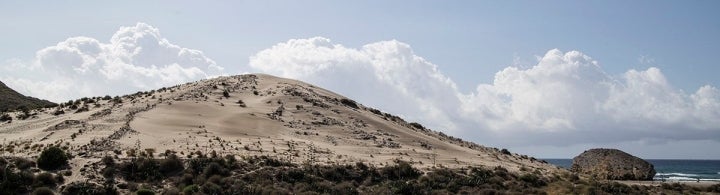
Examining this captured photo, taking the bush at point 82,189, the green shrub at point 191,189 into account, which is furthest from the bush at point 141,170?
the green shrub at point 191,189

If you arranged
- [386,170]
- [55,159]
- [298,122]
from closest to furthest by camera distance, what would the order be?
[55,159] < [386,170] < [298,122]

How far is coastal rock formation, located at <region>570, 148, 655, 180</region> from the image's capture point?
51875 millimetres

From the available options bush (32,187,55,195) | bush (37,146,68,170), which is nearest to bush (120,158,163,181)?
bush (37,146,68,170)

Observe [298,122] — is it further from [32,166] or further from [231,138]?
[32,166]

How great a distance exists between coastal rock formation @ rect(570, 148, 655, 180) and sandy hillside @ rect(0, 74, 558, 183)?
3.49 m

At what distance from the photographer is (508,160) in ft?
185

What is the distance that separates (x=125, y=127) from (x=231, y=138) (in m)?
7.34

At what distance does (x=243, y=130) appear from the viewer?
49.5 m

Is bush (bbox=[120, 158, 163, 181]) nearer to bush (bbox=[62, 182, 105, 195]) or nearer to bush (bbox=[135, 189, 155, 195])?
bush (bbox=[62, 182, 105, 195])

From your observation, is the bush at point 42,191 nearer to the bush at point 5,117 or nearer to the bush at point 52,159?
the bush at point 52,159

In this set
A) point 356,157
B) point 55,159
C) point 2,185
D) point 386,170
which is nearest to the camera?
point 2,185

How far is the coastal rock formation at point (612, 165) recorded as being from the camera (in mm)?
51875

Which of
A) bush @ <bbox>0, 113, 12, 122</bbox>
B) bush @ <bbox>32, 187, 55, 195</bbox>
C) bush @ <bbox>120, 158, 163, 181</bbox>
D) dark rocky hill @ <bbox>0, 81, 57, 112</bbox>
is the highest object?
dark rocky hill @ <bbox>0, 81, 57, 112</bbox>

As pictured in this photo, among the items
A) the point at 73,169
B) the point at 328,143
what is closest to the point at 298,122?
the point at 328,143
